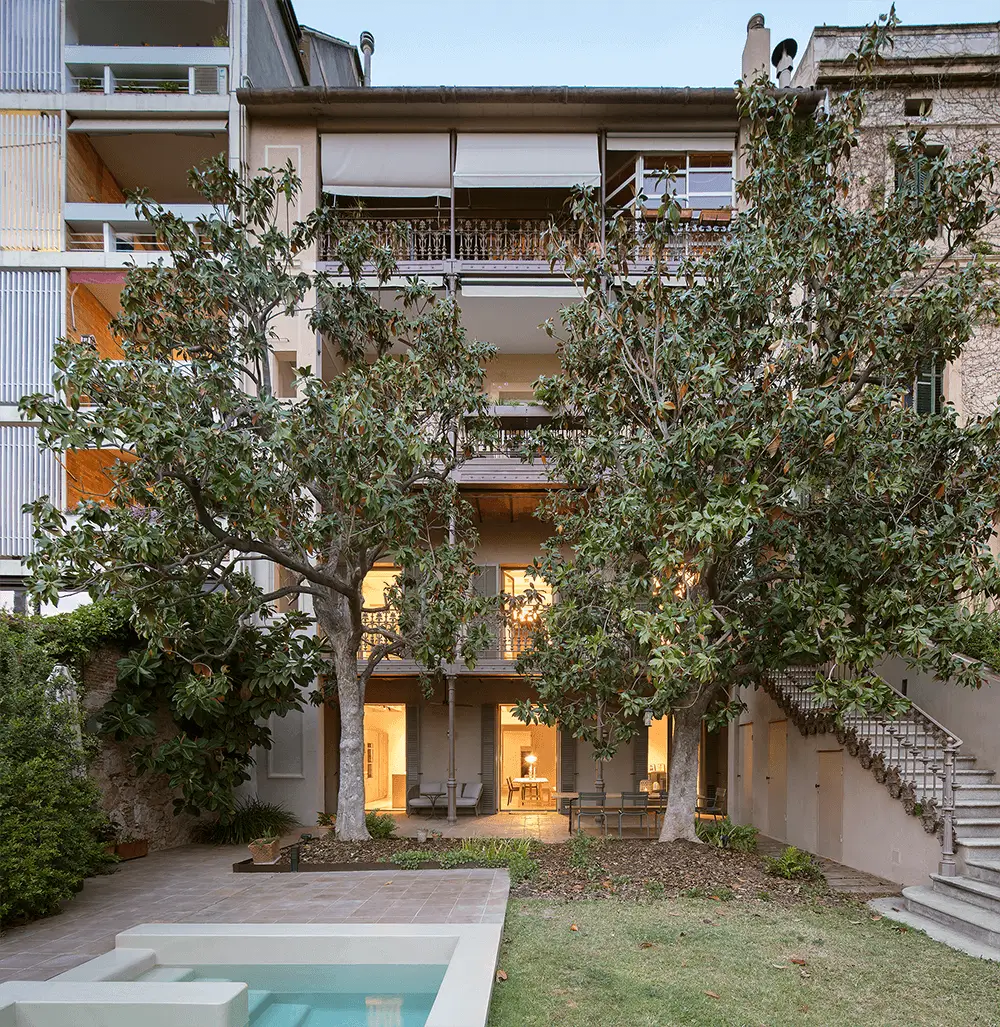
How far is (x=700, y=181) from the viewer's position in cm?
1523

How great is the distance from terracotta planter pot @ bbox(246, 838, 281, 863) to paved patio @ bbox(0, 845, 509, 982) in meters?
0.28

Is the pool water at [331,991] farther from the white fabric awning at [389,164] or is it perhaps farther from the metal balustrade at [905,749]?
the white fabric awning at [389,164]

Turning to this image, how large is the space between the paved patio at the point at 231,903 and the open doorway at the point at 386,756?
20.9ft

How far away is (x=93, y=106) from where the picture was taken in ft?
48.4

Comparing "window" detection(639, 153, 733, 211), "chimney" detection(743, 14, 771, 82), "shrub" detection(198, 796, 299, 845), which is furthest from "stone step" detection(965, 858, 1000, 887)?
"chimney" detection(743, 14, 771, 82)

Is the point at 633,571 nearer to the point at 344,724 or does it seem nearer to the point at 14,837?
the point at 344,724

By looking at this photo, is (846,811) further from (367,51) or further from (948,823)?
(367,51)

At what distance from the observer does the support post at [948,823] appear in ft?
28.8

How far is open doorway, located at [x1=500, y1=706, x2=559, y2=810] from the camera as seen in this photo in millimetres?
16594

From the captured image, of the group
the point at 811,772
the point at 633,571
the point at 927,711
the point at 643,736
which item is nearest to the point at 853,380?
the point at 633,571

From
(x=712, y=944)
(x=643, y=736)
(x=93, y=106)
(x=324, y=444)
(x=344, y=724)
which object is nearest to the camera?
(x=712, y=944)

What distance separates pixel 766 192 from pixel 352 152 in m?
8.56

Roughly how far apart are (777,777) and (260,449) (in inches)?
407

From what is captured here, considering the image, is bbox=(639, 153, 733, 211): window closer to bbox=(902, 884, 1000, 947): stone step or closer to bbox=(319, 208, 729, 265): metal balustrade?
bbox=(319, 208, 729, 265): metal balustrade
